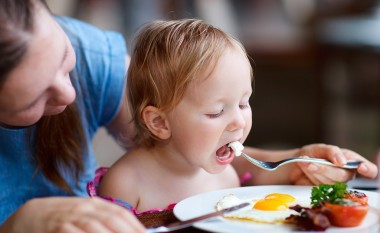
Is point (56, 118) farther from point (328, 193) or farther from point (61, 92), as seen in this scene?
point (328, 193)

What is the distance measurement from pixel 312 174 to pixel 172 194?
0.25 metres

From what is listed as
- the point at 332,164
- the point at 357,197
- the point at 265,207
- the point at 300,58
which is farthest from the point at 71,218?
the point at 300,58

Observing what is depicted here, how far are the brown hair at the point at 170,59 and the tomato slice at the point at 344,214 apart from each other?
0.99ft

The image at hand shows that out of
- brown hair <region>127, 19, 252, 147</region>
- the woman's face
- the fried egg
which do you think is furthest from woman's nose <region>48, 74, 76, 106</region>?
the fried egg

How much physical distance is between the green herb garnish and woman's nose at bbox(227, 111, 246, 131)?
6.8 inches

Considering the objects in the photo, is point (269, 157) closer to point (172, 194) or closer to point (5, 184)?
point (172, 194)

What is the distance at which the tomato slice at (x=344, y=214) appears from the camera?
854mm

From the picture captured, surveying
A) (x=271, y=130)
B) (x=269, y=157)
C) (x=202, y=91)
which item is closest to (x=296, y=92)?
(x=271, y=130)

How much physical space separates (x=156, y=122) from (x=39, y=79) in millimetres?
272

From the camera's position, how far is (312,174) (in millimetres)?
1146

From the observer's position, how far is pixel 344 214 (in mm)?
853

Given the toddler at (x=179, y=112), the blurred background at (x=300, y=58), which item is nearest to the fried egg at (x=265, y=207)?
the toddler at (x=179, y=112)

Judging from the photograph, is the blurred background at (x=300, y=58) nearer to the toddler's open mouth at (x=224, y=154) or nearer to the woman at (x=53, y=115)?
the woman at (x=53, y=115)

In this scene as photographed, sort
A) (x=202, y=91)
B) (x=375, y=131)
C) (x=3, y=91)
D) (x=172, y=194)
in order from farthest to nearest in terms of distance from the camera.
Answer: (x=375, y=131) → (x=172, y=194) → (x=202, y=91) → (x=3, y=91)
